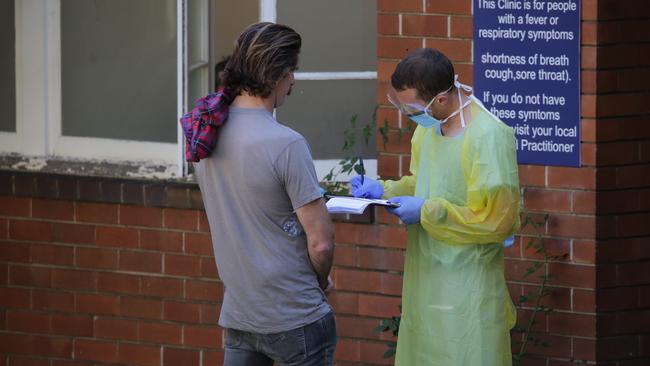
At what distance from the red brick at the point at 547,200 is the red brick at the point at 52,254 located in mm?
2285

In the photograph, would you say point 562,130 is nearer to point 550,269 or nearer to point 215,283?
point 550,269

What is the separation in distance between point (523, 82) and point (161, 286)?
6.62ft

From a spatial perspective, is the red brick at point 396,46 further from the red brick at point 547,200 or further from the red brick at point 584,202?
the red brick at point 584,202

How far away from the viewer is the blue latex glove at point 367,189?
15.9 ft

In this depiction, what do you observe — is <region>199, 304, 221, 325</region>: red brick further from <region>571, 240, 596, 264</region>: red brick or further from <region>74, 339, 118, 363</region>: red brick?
<region>571, 240, 596, 264</region>: red brick

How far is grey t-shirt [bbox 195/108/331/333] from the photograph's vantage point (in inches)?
165

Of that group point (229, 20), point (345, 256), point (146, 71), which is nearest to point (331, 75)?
point (229, 20)

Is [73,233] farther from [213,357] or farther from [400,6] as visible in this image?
[400,6]

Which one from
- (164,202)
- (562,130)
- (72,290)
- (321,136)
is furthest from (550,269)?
(72,290)

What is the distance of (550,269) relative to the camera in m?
5.66

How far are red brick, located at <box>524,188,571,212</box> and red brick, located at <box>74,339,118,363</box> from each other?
86.7 inches
